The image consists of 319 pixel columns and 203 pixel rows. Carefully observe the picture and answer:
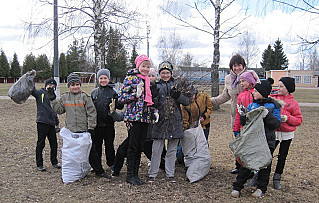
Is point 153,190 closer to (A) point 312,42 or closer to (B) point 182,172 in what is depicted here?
(B) point 182,172

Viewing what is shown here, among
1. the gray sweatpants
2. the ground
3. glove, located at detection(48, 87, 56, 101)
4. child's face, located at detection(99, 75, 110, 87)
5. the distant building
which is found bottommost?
the ground

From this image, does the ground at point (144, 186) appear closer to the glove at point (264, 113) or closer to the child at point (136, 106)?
the child at point (136, 106)

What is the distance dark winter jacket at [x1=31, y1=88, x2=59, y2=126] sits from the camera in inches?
192

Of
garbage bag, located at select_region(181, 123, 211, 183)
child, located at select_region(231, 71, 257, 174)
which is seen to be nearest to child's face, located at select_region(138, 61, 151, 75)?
garbage bag, located at select_region(181, 123, 211, 183)

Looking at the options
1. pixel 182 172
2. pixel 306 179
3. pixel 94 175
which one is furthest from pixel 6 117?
pixel 306 179

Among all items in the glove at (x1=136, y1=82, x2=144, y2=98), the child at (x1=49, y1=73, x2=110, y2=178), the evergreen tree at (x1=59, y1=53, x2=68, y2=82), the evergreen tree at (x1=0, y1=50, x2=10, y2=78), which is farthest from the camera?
the evergreen tree at (x1=59, y1=53, x2=68, y2=82)

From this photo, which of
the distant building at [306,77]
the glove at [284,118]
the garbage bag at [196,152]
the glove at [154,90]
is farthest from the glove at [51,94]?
the distant building at [306,77]

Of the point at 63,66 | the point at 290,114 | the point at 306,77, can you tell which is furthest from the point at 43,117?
the point at 306,77

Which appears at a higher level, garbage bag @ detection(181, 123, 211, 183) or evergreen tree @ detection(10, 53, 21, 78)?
evergreen tree @ detection(10, 53, 21, 78)

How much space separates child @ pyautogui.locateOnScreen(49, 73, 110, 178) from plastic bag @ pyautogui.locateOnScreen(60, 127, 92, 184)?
15 centimetres

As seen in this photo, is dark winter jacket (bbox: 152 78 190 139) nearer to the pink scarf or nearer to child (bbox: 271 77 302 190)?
the pink scarf

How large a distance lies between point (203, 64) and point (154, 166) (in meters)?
1.79

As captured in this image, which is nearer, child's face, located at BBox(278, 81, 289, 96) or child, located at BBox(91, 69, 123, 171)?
child's face, located at BBox(278, 81, 289, 96)

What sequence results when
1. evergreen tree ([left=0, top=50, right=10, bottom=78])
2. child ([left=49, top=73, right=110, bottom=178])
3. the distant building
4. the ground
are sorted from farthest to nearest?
evergreen tree ([left=0, top=50, right=10, bottom=78]), the distant building, child ([left=49, top=73, right=110, bottom=178]), the ground
